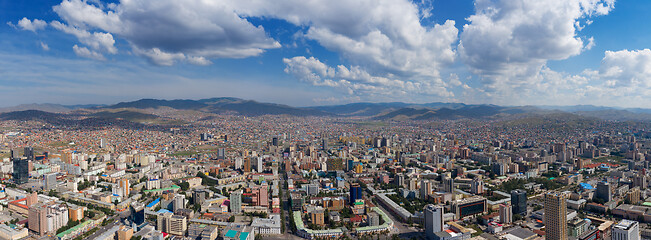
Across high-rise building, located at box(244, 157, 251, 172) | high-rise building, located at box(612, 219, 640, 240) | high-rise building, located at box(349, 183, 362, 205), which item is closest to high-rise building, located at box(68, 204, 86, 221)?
high-rise building, located at box(244, 157, 251, 172)

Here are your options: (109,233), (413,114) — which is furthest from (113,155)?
(413,114)

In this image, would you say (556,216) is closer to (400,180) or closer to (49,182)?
(400,180)

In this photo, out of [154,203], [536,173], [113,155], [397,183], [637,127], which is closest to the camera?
[154,203]

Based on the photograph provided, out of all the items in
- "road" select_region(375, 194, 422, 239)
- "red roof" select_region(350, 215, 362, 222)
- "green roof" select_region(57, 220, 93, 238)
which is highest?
"green roof" select_region(57, 220, 93, 238)

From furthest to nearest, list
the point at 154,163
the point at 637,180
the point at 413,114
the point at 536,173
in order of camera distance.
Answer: the point at 413,114, the point at 154,163, the point at 536,173, the point at 637,180

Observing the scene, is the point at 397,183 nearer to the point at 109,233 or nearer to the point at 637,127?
the point at 109,233

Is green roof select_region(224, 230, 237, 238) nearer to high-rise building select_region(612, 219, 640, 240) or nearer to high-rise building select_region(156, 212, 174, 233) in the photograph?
high-rise building select_region(156, 212, 174, 233)
